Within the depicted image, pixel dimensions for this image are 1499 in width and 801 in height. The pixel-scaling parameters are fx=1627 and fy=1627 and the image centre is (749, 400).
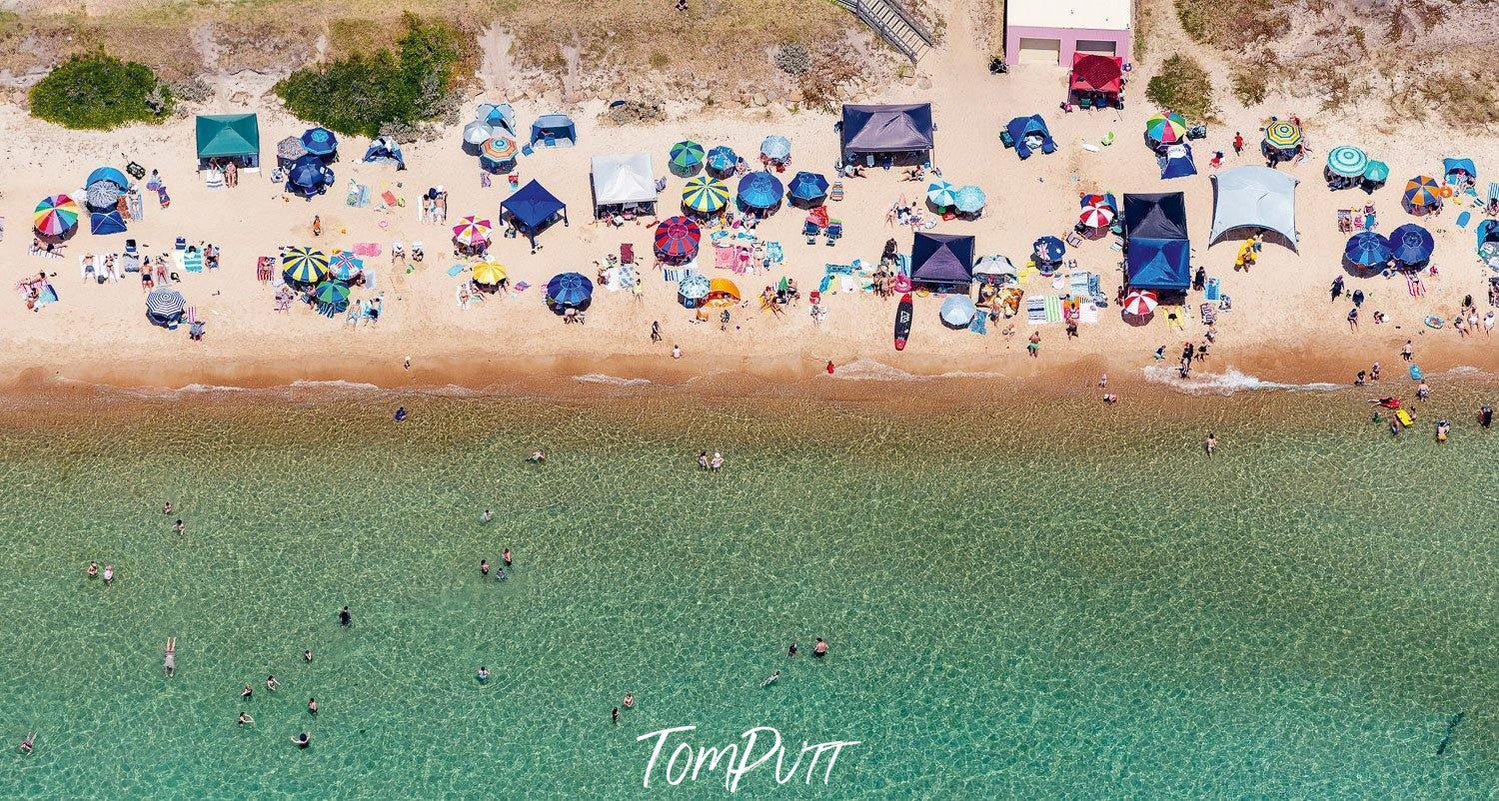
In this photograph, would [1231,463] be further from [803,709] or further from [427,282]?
[427,282]

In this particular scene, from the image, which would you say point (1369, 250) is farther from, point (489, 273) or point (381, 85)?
point (381, 85)

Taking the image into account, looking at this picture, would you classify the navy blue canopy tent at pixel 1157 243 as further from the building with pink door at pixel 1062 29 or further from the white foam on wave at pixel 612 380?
the white foam on wave at pixel 612 380

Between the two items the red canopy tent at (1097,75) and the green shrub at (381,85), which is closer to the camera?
the red canopy tent at (1097,75)

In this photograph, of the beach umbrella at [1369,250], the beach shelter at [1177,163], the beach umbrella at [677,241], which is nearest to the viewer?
the beach umbrella at [1369,250]

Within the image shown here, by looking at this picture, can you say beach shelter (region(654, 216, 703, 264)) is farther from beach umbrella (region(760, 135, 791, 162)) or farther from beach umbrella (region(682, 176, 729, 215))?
beach umbrella (region(760, 135, 791, 162))

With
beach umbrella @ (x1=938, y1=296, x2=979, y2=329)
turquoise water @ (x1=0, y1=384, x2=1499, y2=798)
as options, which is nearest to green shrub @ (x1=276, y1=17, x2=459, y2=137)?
turquoise water @ (x1=0, y1=384, x2=1499, y2=798)

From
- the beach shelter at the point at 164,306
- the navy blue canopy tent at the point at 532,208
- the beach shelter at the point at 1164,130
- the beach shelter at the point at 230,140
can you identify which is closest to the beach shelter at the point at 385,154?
the beach shelter at the point at 230,140
